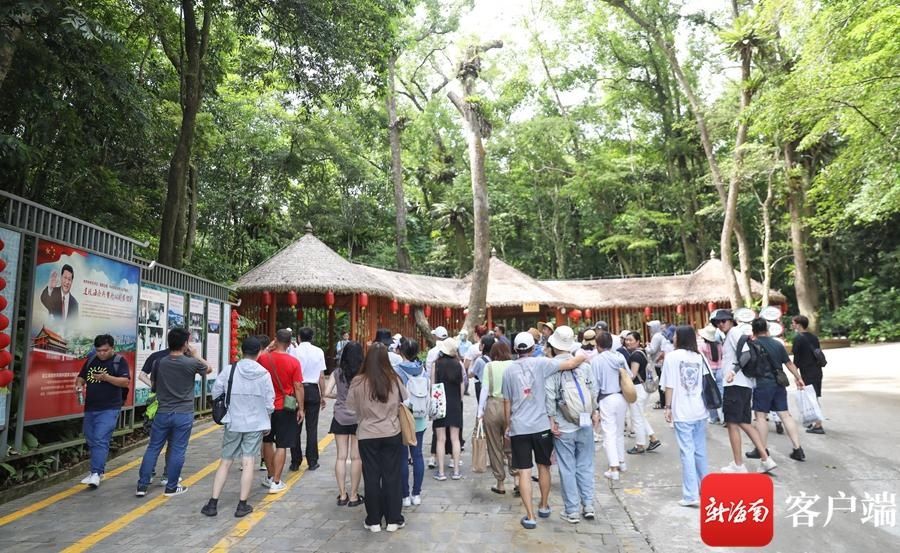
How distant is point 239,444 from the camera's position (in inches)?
191

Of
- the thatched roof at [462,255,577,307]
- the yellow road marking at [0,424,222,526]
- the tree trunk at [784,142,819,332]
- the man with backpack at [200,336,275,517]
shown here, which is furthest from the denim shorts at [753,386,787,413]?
the tree trunk at [784,142,819,332]

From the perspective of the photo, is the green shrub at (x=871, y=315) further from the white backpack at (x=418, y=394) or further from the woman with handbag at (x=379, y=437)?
the woman with handbag at (x=379, y=437)

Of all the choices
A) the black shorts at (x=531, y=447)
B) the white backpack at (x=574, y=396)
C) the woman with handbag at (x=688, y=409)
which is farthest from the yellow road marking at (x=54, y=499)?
the woman with handbag at (x=688, y=409)

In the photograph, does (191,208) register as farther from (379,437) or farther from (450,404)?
(379,437)

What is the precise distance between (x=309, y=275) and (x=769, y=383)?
11731 mm

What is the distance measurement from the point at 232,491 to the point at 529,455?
118 inches

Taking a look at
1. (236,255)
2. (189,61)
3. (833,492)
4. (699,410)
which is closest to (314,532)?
(699,410)

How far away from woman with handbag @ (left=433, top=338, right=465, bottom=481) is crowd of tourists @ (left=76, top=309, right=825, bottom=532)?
15 millimetres

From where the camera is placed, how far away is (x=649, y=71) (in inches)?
1217

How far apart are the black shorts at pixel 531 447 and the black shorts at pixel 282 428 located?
7.90ft

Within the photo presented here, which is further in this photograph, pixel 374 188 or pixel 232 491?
pixel 374 188

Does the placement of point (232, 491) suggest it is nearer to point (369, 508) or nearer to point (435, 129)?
point (369, 508)

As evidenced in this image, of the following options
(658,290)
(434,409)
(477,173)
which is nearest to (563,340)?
(434,409)

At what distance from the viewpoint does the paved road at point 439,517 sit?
4.04 meters
